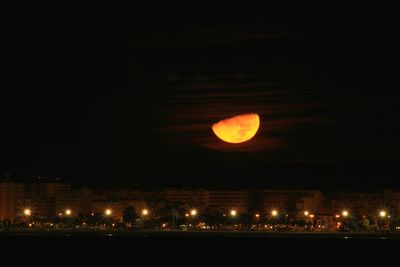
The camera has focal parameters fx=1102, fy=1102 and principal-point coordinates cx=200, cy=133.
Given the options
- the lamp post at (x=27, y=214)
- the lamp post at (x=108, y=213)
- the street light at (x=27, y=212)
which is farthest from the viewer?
the street light at (x=27, y=212)

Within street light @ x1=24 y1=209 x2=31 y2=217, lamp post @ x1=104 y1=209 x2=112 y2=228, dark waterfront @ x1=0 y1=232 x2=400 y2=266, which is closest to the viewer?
dark waterfront @ x1=0 y1=232 x2=400 y2=266

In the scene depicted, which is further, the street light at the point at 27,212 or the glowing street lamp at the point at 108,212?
the street light at the point at 27,212

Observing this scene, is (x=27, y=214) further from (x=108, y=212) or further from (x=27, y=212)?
(x=108, y=212)

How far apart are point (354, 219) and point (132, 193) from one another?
24.7 metres

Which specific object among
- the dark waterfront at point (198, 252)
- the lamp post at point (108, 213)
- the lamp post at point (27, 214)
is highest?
the lamp post at point (27, 214)

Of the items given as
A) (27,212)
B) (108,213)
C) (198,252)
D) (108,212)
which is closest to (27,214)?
(27,212)

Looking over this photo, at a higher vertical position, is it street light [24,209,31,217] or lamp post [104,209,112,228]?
street light [24,209,31,217]

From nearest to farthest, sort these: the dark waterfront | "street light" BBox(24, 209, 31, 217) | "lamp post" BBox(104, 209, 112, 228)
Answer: the dark waterfront < "lamp post" BBox(104, 209, 112, 228) < "street light" BBox(24, 209, 31, 217)

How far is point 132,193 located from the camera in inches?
4058

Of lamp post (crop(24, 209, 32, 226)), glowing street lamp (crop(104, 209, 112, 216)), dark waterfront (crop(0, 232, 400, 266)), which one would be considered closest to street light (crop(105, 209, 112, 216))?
glowing street lamp (crop(104, 209, 112, 216))

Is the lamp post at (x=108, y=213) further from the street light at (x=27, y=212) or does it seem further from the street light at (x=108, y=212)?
the street light at (x=27, y=212)

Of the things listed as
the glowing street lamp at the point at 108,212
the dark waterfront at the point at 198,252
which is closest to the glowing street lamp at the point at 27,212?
the glowing street lamp at the point at 108,212

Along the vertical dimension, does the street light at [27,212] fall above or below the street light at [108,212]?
above

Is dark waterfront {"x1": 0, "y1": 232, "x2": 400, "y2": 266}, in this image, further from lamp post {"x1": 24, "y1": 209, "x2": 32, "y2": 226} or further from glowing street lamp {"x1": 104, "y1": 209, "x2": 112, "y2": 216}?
lamp post {"x1": 24, "y1": 209, "x2": 32, "y2": 226}
